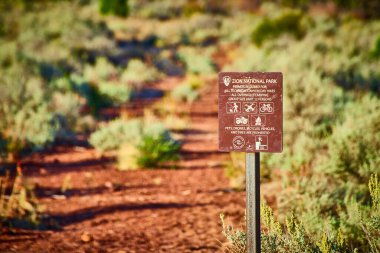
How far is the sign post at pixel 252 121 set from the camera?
120 inches

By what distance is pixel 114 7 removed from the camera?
107ft

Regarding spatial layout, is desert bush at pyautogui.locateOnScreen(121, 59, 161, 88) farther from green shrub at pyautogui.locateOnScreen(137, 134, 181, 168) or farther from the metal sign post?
→ the metal sign post

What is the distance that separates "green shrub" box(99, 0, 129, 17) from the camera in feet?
105

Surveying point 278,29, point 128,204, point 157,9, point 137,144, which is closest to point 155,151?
point 137,144

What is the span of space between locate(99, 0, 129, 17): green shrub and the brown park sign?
30788 millimetres

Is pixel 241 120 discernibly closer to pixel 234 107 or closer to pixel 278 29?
pixel 234 107

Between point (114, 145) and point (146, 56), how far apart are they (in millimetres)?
13628

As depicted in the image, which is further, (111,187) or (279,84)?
(111,187)

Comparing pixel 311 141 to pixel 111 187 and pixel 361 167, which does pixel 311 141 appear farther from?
pixel 111 187

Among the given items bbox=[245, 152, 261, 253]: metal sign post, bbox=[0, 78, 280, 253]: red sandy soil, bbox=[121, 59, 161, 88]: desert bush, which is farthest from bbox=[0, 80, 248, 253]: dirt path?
bbox=[121, 59, 161, 88]: desert bush

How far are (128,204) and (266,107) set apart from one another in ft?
10.0

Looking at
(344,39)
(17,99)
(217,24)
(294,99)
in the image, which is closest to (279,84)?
(294,99)

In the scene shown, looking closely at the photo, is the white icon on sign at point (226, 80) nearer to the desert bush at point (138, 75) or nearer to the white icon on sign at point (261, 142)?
the white icon on sign at point (261, 142)

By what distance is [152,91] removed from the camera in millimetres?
15000
